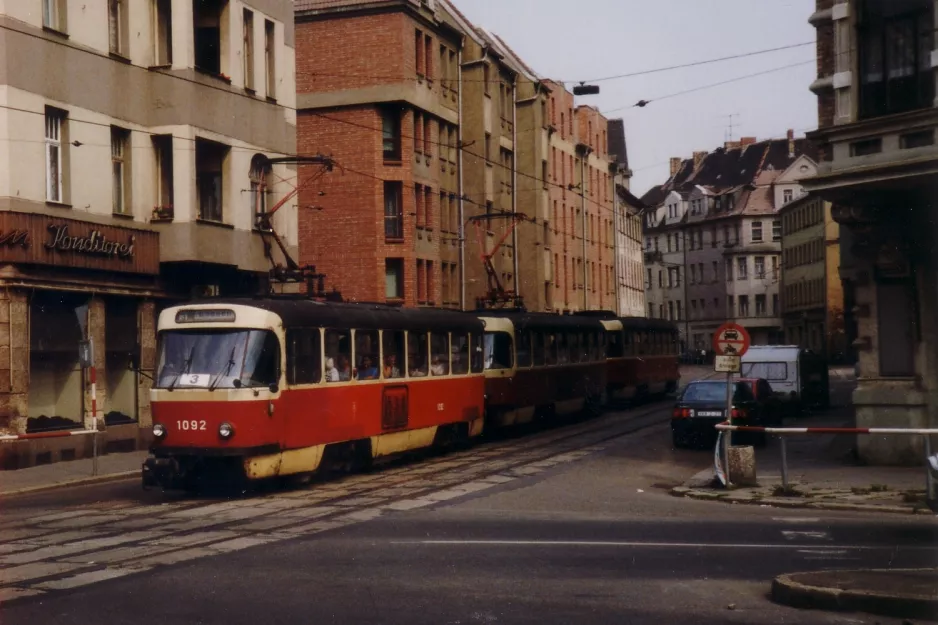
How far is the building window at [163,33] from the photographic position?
31656mm

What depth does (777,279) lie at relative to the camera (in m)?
109

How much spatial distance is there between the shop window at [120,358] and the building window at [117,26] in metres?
5.51

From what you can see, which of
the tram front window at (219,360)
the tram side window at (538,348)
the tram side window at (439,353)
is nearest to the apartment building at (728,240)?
the tram side window at (538,348)

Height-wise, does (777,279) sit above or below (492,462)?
above

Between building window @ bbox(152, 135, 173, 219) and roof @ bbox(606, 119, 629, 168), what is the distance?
8373 cm

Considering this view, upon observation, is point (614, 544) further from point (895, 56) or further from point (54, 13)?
point (54, 13)

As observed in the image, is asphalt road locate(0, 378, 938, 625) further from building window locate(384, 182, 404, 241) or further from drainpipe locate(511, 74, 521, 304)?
drainpipe locate(511, 74, 521, 304)

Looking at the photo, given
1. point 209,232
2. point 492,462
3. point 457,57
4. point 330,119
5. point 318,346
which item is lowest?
point 492,462

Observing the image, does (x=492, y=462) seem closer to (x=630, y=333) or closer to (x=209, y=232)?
(x=209, y=232)

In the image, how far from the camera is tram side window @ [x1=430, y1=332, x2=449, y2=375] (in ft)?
88.0

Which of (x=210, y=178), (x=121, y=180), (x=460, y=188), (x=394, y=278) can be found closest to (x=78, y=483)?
(x=121, y=180)

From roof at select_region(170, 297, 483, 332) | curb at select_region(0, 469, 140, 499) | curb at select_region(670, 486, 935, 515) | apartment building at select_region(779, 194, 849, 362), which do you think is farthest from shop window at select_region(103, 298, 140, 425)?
apartment building at select_region(779, 194, 849, 362)

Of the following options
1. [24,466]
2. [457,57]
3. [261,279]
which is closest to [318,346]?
[24,466]

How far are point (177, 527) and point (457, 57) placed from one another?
144ft
